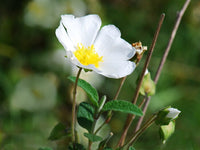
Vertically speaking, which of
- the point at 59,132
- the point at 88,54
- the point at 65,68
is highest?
the point at 88,54

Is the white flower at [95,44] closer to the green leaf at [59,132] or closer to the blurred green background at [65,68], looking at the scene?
the green leaf at [59,132]

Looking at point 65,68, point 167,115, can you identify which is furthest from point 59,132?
point 65,68

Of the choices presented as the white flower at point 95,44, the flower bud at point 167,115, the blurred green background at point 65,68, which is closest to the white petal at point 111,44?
the white flower at point 95,44

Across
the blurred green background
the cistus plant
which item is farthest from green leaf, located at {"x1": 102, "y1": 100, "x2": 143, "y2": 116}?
the blurred green background

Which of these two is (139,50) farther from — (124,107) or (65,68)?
(65,68)

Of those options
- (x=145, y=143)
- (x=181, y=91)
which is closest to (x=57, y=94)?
(x=145, y=143)

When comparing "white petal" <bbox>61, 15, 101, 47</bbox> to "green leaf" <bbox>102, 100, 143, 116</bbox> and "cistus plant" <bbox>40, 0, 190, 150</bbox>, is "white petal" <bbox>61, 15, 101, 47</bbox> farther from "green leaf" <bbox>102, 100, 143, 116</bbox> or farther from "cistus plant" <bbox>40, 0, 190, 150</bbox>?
"green leaf" <bbox>102, 100, 143, 116</bbox>
